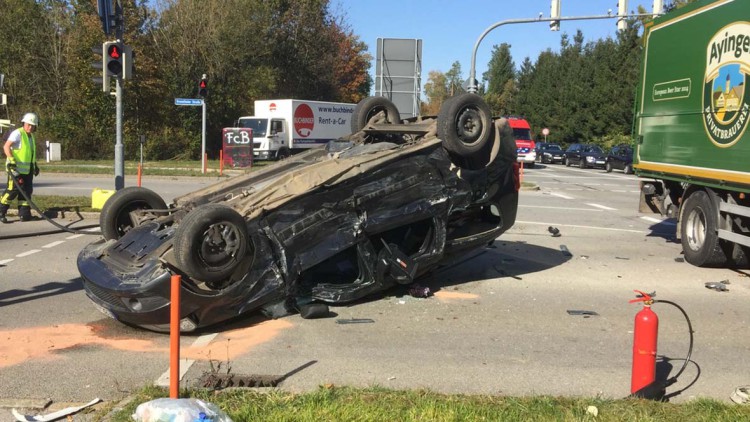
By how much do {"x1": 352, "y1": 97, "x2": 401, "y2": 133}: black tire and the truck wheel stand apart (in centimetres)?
452

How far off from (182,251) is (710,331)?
191 inches

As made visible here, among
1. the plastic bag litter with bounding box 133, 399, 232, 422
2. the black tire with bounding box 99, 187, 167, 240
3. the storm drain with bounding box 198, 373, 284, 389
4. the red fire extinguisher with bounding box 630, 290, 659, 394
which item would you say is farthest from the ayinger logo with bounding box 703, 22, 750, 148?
the plastic bag litter with bounding box 133, 399, 232, 422

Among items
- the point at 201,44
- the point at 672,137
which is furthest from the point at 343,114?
the point at 672,137

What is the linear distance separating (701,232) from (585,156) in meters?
31.9

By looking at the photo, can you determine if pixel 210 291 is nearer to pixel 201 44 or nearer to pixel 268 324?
pixel 268 324

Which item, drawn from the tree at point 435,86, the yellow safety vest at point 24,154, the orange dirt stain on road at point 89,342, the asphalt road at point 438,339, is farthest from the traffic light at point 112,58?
the tree at point 435,86

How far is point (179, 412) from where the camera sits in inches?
134

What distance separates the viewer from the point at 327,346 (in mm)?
5371

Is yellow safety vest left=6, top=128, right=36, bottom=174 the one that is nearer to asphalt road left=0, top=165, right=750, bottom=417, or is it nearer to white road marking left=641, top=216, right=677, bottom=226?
asphalt road left=0, top=165, right=750, bottom=417

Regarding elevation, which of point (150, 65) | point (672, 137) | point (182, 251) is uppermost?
point (150, 65)

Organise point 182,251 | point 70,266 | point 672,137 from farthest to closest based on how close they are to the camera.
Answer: point 672,137, point 70,266, point 182,251

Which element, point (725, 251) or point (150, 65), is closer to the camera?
point (725, 251)

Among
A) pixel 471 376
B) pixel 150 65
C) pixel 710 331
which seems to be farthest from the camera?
pixel 150 65

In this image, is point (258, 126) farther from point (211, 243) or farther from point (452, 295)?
point (211, 243)
